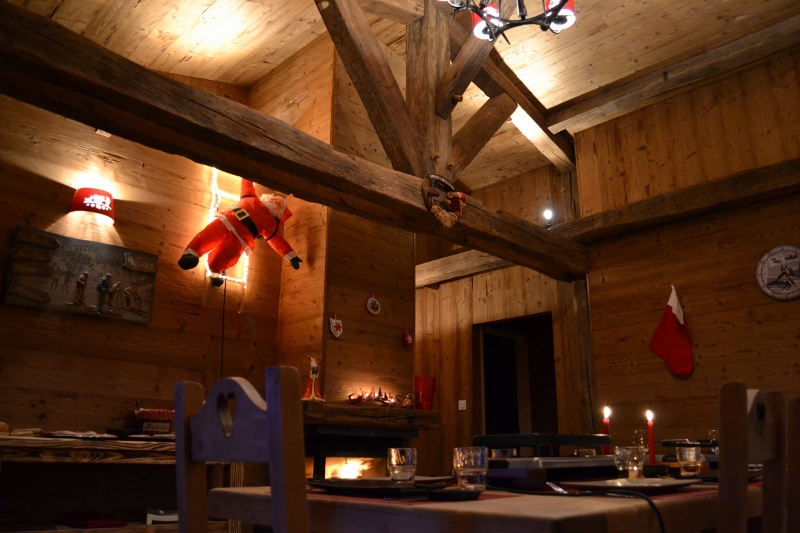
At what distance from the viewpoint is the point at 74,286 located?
4.39m

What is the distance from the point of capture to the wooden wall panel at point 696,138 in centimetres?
525

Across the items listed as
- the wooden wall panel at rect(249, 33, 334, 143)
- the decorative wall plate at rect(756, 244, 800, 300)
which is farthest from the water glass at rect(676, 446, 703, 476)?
the wooden wall panel at rect(249, 33, 334, 143)

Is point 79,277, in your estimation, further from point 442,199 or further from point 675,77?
point 675,77

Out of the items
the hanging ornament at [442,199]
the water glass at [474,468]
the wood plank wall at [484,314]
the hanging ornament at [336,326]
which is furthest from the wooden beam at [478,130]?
the water glass at [474,468]

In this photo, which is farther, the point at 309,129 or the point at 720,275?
the point at 309,129

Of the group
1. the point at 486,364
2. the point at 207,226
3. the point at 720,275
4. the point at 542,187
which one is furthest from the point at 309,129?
the point at 486,364

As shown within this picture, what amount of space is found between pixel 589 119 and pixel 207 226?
376 centimetres

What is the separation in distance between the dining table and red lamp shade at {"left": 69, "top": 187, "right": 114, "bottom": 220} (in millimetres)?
3639

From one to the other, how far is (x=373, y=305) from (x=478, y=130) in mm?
1739

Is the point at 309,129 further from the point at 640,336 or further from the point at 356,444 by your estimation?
the point at 640,336

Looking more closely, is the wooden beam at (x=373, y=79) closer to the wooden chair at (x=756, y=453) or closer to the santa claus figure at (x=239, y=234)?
the santa claus figure at (x=239, y=234)

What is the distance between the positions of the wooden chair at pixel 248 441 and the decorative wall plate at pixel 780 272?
4.77 meters

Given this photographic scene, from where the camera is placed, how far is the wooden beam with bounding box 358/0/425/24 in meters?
4.73

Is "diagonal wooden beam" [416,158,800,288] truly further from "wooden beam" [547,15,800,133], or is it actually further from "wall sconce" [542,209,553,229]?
"wooden beam" [547,15,800,133]
